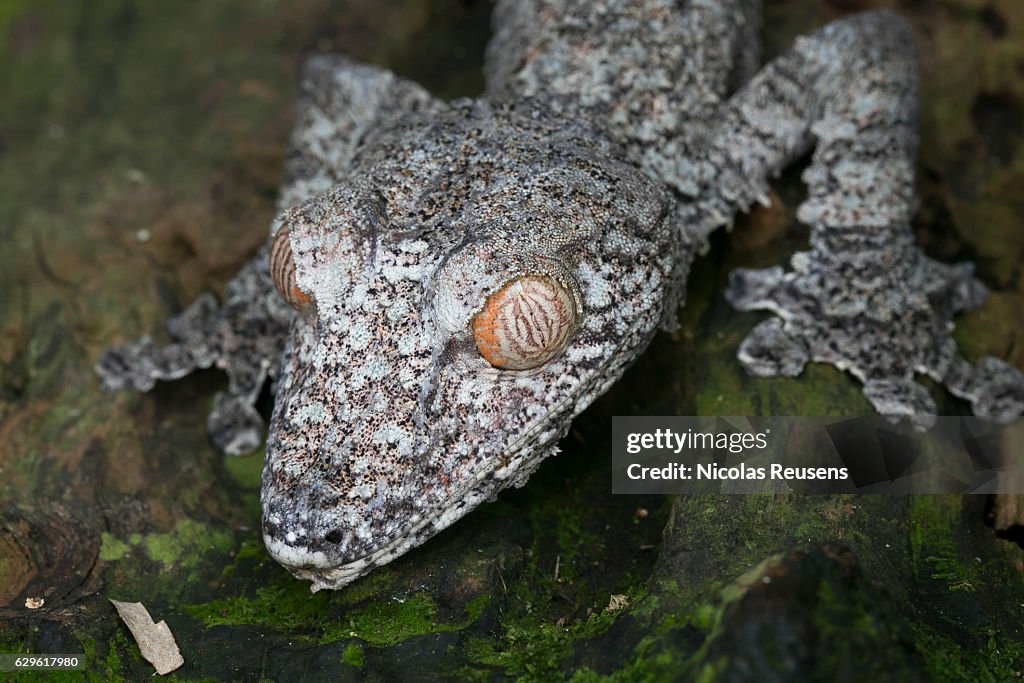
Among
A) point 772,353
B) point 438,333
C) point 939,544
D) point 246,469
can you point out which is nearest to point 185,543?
point 246,469

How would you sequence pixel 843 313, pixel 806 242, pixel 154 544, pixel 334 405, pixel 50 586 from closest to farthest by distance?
pixel 334 405 < pixel 50 586 < pixel 154 544 < pixel 843 313 < pixel 806 242

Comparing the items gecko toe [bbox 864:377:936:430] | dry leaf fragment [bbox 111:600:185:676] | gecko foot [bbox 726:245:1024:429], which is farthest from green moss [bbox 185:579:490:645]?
gecko toe [bbox 864:377:936:430]

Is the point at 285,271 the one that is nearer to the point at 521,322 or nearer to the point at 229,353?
the point at 521,322

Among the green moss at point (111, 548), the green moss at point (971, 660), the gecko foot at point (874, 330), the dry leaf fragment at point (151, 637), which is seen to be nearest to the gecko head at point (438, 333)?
the dry leaf fragment at point (151, 637)

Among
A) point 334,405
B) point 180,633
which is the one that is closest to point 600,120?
point 334,405

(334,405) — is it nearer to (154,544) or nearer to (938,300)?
(154,544)

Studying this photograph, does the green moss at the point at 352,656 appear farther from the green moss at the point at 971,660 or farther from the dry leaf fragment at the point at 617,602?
the green moss at the point at 971,660
